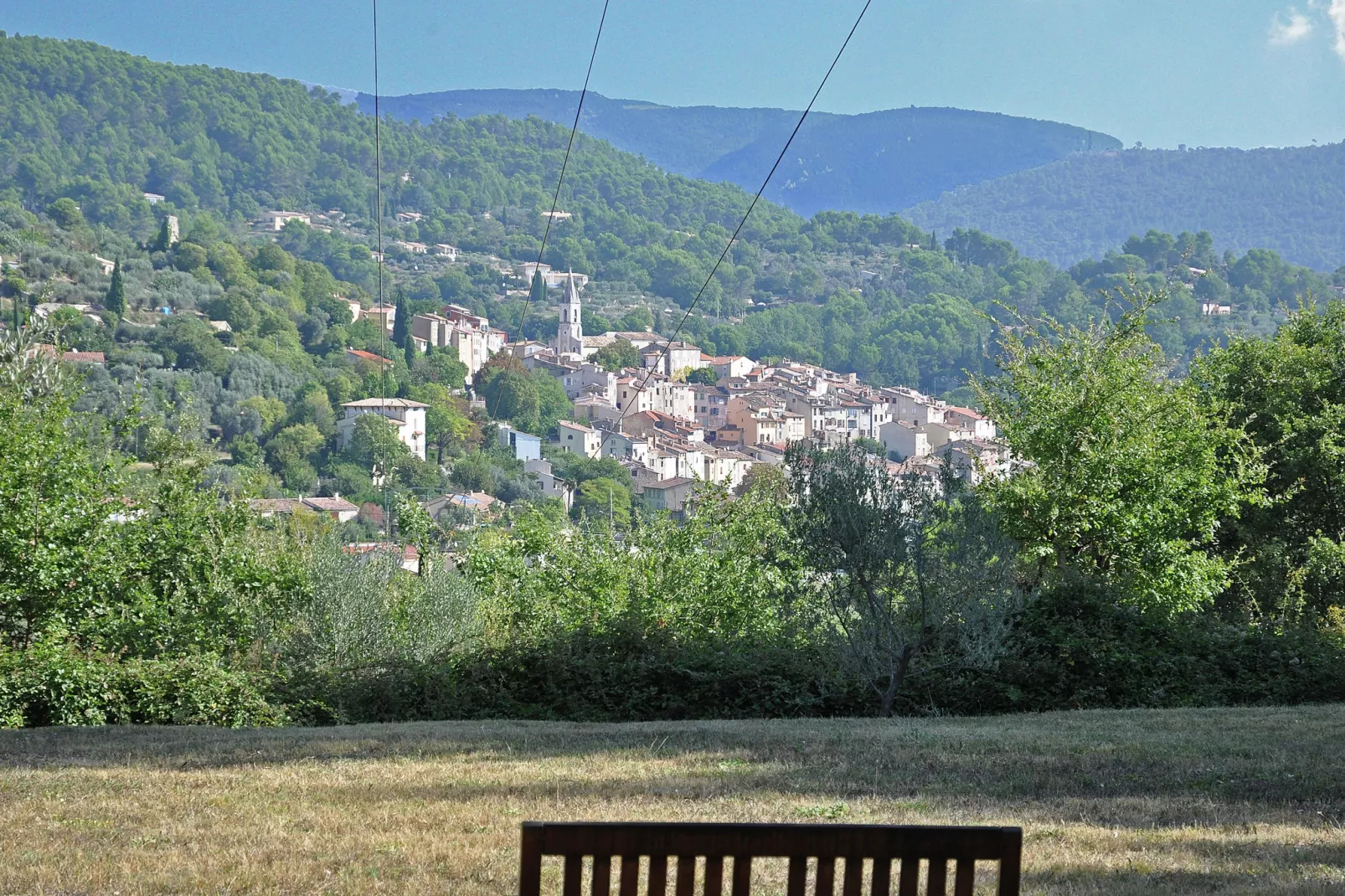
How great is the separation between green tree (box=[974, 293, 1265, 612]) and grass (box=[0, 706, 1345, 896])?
5255 millimetres

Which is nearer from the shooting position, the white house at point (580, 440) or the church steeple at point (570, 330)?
the white house at point (580, 440)

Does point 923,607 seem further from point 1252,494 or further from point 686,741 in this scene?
point 1252,494

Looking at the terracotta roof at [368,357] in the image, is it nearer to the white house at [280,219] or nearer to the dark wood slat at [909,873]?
the white house at [280,219]

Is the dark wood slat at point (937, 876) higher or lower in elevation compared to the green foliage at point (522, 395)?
lower

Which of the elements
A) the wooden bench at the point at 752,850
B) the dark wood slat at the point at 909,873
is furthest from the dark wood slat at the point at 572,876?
the dark wood slat at the point at 909,873

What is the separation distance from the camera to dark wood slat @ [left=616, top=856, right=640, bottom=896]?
2455mm

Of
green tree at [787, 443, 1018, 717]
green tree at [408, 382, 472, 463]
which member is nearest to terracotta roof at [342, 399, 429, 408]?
green tree at [408, 382, 472, 463]

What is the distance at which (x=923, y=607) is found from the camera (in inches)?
429

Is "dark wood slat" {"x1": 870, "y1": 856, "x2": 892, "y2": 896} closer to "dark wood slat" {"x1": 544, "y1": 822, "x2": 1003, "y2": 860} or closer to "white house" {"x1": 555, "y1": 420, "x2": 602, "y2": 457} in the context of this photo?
"dark wood slat" {"x1": 544, "y1": 822, "x2": 1003, "y2": 860}

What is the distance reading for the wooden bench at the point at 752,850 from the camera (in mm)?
2453

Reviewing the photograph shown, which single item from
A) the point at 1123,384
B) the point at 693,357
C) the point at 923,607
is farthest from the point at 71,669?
the point at 693,357

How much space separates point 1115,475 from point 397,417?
259 feet

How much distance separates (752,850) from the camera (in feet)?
8.14

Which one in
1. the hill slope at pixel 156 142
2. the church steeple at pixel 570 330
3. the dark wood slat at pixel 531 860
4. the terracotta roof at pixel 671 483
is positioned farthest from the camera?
the hill slope at pixel 156 142
